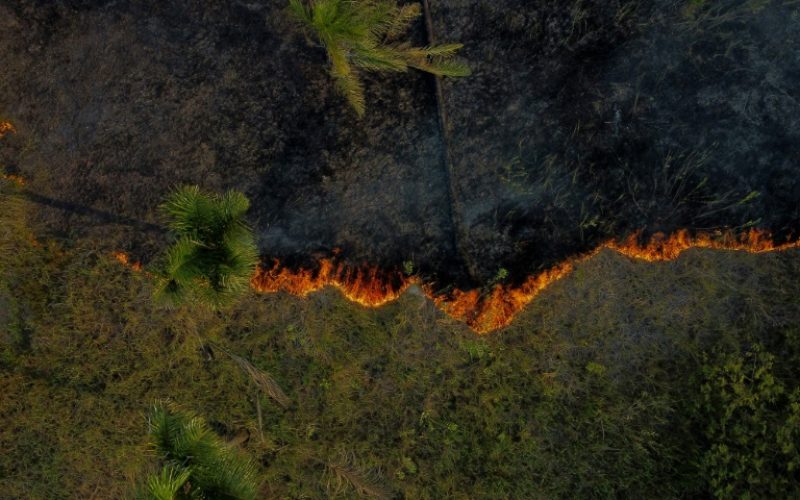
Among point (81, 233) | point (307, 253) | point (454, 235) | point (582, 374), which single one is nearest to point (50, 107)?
point (81, 233)

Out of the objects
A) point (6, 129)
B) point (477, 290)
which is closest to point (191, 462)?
point (477, 290)

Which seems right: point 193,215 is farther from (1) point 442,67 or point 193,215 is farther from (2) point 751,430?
(2) point 751,430

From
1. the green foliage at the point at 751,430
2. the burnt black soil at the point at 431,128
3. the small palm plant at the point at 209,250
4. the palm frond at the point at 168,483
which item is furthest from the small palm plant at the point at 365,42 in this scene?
the green foliage at the point at 751,430

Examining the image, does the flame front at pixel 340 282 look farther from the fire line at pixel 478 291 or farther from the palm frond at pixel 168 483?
the palm frond at pixel 168 483

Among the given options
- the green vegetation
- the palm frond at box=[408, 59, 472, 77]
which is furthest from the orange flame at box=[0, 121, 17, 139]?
the palm frond at box=[408, 59, 472, 77]

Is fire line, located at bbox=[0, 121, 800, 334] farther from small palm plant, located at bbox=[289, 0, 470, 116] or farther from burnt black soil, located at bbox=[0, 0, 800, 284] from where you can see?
small palm plant, located at bbox=[289, 0, 470, 116]

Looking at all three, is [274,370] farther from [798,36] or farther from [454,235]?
[798,36]
